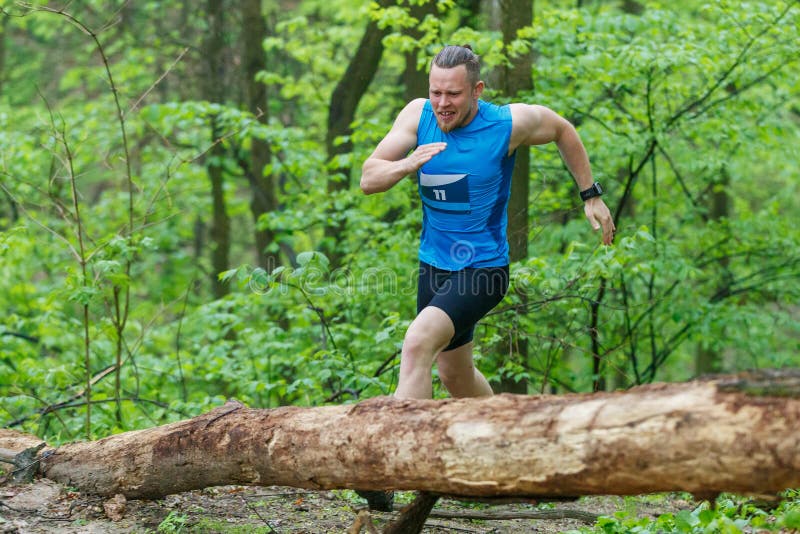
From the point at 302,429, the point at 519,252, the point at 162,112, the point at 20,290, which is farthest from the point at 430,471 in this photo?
the point at 20,290

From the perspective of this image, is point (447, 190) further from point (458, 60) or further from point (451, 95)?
point (458, 60)

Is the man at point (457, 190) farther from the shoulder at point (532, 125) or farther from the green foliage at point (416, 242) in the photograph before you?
the green foliage at point (416, 242)

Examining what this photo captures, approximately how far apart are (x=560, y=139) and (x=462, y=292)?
3.80 feet

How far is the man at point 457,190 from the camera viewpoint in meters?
4.22

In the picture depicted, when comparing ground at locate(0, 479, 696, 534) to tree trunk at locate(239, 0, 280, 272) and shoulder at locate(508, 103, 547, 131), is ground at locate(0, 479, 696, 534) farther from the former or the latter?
tree trunk at locate(239, 0, 280, 272)

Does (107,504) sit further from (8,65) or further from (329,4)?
(8,65)

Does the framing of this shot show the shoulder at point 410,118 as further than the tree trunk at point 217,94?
No

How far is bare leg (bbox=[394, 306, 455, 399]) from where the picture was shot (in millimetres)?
4145

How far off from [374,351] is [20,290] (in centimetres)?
640

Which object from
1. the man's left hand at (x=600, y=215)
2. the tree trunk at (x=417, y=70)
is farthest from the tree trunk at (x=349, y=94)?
Result: the man's left hand at (x=600, y=215)

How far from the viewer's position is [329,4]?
15.7 m

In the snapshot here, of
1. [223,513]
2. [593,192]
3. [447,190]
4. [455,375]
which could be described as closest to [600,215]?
[593,192]

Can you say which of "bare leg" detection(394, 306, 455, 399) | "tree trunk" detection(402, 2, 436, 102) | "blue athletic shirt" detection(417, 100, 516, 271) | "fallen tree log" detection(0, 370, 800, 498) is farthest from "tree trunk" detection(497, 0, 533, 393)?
"fallen tree log" detection(0, 370, 800, 498)

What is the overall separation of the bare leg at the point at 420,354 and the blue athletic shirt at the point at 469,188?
1.62 feet
